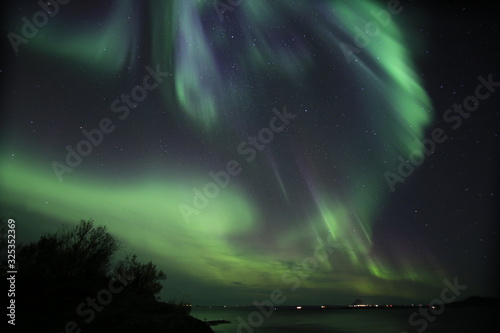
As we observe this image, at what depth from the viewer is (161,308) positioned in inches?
1323

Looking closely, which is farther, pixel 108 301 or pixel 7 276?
pixel 108 301

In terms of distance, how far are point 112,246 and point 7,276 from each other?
1438 cm

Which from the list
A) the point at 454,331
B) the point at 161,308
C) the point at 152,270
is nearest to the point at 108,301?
the point at 161,308

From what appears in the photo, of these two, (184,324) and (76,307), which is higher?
(76,307)

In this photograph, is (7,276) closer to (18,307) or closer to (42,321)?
(18,307)

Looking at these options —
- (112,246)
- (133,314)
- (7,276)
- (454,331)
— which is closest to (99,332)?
(133,314)

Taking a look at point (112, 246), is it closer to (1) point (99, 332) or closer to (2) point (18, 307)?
(2) point (18, 307)

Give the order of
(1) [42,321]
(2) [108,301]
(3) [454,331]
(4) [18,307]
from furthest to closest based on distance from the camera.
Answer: (3) [454,331] → (2) [108,301] → (4) [18,307] → (1) [42,321]

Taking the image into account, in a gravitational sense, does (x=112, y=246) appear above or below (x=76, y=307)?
above

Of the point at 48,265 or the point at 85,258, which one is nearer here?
the point at 48,265

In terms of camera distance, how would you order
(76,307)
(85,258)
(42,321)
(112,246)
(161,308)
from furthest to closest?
(112,246) → (85,258) → (161,308) → (76,307) → (42,321)

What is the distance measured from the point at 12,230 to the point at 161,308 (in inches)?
764

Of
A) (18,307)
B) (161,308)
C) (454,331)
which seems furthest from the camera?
(454,331)

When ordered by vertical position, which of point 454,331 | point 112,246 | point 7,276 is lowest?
point 454,331
